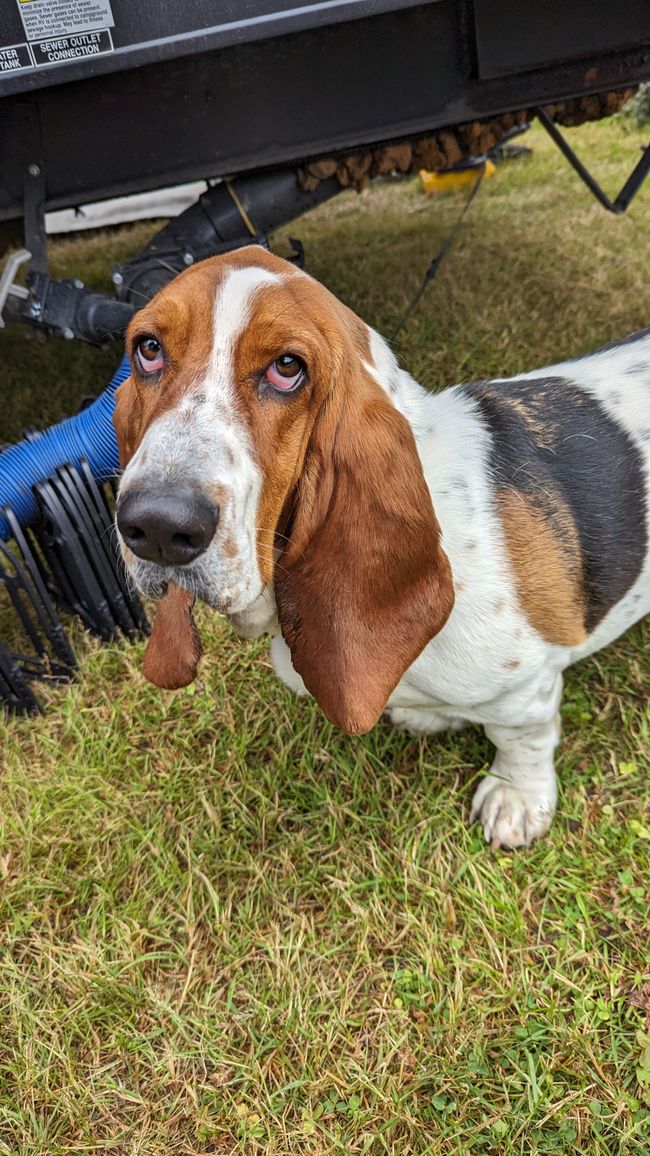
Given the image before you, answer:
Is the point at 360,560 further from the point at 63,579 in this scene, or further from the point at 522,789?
the point at 63,579

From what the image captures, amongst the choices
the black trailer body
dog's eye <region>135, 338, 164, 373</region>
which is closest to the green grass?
dog's eye <region>135, 338, 164, 373</region>

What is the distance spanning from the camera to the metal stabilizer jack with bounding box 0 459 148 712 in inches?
107

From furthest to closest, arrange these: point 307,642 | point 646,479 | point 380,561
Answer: point 646,479 < point 307,642 < point 380,561

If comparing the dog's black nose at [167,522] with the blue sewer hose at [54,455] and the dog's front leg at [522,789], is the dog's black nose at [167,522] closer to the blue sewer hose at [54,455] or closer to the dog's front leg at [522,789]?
the dog's front leg at [522,789]

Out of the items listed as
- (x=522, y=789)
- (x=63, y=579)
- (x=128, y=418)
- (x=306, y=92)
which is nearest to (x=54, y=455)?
(x=63, y=579)

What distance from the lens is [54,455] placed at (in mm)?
2904

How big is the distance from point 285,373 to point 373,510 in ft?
1.05

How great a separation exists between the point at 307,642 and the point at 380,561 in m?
0.26

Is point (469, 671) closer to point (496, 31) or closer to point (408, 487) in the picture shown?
point (408, 487)

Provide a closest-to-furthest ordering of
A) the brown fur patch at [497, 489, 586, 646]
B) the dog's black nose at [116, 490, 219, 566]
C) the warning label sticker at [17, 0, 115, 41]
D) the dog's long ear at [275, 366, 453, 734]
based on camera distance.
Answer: the dog's black nose at [116, 490, 219, 566] → the dog's long ear at [275, 366, 453, 734] → the brown fur patch at [497, 489, 586, 646] → the warning label sticker at [17, 0, 115, 41]

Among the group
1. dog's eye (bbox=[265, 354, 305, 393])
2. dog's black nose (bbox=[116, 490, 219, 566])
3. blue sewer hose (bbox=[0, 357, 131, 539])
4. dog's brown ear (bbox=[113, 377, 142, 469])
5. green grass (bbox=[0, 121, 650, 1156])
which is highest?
dog's eye (bbox=[265, 354, 305, 393])

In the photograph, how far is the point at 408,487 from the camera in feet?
5.43

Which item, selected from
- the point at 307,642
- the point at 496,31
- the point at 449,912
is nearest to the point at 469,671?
the point at 307,642

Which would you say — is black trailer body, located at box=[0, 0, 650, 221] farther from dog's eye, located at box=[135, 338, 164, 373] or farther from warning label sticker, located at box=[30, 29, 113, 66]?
dog's eye, located at box=[135, 338, 164, 373]
